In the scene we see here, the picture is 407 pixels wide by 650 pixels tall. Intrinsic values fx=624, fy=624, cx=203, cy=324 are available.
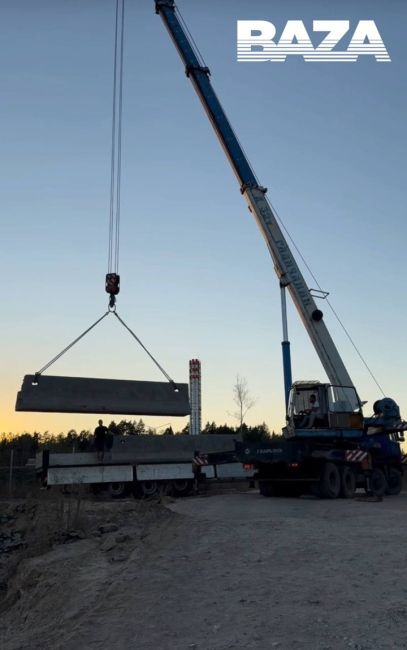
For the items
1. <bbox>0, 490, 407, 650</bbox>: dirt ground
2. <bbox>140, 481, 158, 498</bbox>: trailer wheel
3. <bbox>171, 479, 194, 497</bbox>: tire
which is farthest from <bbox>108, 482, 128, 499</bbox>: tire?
<bbox>0, 490, 407, 650</bbox>: dirt ground

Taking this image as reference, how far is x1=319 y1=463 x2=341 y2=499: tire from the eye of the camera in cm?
1828

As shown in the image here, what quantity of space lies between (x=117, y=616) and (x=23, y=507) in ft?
39.4

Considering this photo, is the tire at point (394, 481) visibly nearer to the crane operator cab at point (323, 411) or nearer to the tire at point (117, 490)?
the crane operator cab at point (323, 411)

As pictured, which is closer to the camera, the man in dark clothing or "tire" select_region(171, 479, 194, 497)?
the man in dark clothing

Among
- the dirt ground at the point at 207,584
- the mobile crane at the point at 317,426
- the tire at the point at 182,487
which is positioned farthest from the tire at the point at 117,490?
the dirt ground at the point at 207,584

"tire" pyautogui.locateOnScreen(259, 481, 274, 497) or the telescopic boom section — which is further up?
the telescopic boom section

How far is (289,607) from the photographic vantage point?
6.24 metres

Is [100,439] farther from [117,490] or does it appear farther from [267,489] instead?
[267,489]

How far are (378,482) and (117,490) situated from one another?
9262 millimetres

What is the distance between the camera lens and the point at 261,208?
72.8ft

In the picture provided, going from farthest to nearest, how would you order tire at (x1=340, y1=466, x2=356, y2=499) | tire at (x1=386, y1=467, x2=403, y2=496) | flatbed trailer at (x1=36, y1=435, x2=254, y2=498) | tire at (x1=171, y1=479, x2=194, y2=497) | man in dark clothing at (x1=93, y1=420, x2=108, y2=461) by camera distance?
tire at (x1=171, y1=479, x2=194, y2=497), man in dark clothing at (x1=93, y1=420, x2=108, y2=461), tire at (x1=386, y1=467, x2=403, y2=496), flatbed trailer at (x1=36, y1=435, x2=254, y2=498), tire at (x1=340, y1=466, x2=356, y2=499)

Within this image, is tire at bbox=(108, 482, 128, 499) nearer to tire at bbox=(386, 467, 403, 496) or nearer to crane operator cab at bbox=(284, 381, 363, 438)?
crane operator cab at bbox=(284, 381, 363, 438)

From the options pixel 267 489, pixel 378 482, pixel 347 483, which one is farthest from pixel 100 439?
pixel 378 482

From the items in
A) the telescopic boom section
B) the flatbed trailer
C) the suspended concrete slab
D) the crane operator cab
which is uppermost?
the telescopic boom section
